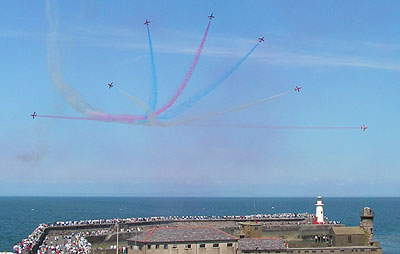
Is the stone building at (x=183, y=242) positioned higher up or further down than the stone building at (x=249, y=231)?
further down

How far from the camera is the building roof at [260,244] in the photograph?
6525 centimetres

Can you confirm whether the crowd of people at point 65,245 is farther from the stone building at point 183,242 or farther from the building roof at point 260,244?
the building roof at point 260,244

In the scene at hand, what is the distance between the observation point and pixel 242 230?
3243 inches

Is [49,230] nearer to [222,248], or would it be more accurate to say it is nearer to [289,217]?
[222,248]

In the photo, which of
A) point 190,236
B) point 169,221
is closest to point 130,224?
point 169,221

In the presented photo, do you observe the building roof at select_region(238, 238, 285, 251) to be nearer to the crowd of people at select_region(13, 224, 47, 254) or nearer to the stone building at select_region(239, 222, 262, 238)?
the stone building at select_region(239, 222, 262, 238)

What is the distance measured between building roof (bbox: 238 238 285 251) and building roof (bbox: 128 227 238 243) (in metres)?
2.33

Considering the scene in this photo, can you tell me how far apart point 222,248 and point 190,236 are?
435 centimetres

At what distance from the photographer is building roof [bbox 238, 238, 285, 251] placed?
6525 cm

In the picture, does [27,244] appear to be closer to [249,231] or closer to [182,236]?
[182,236]

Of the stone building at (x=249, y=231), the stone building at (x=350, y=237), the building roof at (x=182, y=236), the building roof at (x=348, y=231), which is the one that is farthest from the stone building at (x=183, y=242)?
the building roof at (x=348, y=231)

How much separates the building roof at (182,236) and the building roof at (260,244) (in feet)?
7.64

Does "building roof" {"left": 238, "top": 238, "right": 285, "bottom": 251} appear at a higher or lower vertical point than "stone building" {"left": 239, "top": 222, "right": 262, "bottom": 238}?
lower

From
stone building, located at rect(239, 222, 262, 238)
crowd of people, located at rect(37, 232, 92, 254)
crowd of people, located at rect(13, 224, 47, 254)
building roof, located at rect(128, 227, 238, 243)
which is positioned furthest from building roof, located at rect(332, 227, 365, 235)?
crowd of people, located at rect(13, 224, 47, 254)
